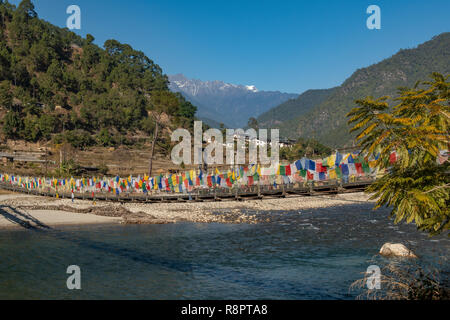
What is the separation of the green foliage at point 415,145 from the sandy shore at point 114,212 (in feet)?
83.5

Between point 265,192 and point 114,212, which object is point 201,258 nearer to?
point 265,192

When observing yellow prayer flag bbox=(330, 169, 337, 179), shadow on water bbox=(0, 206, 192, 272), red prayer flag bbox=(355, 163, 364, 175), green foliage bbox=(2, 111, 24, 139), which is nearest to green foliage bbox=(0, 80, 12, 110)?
green foliage bbox=(2, 111, 24, 139)

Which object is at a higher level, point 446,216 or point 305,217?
point 446,216

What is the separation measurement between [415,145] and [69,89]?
12565 cm

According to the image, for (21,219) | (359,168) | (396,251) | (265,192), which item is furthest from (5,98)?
(396,251)

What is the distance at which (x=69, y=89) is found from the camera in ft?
391

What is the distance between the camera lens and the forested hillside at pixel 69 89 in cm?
9199

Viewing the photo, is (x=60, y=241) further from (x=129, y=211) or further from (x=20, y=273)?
(x=129, y=211)

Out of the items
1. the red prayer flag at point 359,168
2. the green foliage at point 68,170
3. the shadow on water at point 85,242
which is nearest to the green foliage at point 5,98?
the green foliage at point 68,170

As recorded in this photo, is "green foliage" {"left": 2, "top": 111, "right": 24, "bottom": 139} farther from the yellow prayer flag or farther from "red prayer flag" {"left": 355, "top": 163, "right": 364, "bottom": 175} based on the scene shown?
"red prayer flag" {"left": 355, "top": 163, "right": 364, "bottom": 175}

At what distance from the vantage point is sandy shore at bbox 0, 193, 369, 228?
35.2 metres
